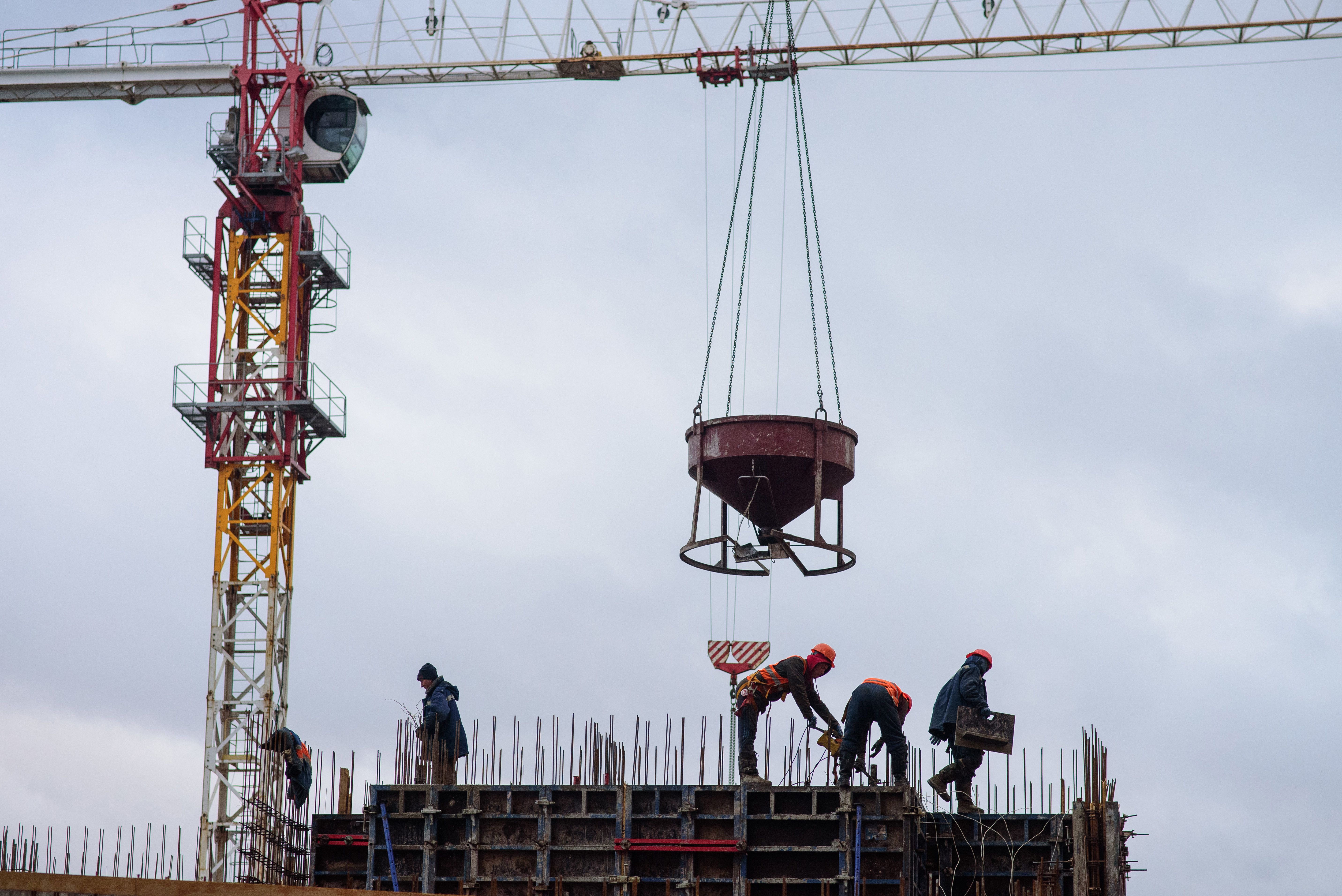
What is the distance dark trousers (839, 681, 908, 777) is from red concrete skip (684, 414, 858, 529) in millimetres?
2614

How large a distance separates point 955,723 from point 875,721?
95 cm

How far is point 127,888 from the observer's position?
20.4 m

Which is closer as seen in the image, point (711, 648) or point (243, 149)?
point (711, 648)

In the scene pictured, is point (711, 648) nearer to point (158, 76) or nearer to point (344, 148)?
point (344, 148)

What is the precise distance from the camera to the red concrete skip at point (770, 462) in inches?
1005

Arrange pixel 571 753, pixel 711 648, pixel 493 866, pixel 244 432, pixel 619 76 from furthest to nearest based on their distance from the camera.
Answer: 1. pixel 619 76
2. pixel 244 432
3. pixel 711 648
4. pixel 571 753
5. pixel 493 866

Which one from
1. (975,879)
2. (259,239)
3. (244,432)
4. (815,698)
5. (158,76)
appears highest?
(158,76)

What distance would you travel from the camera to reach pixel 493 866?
2450cm

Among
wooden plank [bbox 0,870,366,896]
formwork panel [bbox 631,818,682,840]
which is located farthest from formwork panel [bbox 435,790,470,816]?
wooden plank [bbox 0,870,366,896]

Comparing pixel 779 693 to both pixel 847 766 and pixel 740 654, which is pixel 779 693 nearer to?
pixel 847 766

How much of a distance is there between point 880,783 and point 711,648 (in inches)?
333

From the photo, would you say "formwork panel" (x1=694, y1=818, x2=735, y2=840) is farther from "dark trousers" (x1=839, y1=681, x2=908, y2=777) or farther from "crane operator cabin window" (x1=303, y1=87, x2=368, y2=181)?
"crane operator cabin window" (x1=303, y1=87, x2=368, y2=181)

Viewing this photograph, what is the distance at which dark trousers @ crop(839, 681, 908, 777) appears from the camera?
24.6m

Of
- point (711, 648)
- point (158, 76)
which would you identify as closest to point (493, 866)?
point (711, 648)
